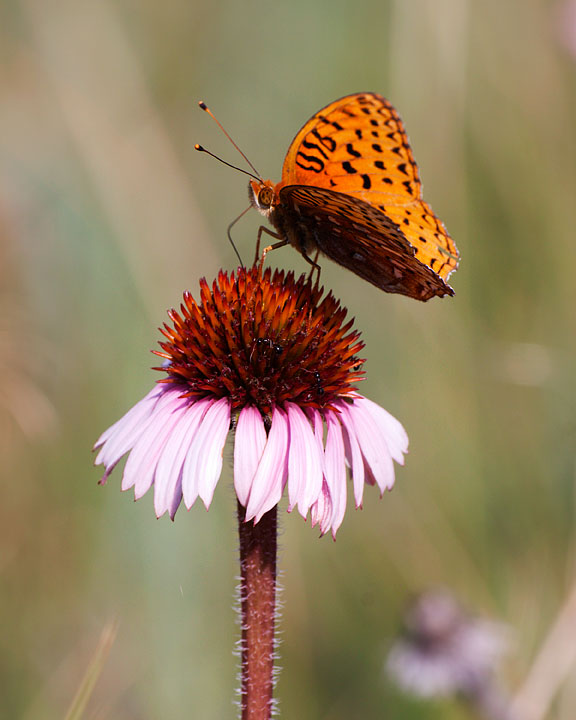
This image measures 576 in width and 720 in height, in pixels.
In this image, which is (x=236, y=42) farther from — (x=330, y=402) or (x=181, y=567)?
(x=330, y=402)

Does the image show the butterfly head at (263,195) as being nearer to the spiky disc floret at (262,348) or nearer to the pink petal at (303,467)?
the spiky disc floret at (262,348)

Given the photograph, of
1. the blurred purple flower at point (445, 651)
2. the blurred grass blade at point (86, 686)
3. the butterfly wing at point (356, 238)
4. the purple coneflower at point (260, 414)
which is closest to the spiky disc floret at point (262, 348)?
the purple coneflower at point (260, 414)

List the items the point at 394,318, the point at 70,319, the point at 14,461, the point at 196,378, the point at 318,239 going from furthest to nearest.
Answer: the point at 394,318 → the point at 70,319 → the point at 14,461 → the point at 318,239 → the point at 196,378

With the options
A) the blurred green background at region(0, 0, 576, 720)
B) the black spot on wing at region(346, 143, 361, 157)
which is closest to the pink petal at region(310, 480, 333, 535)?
the black spot on wing at region(346, 143, 361, 157)

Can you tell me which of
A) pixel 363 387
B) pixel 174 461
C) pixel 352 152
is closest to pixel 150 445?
pixel 174 461

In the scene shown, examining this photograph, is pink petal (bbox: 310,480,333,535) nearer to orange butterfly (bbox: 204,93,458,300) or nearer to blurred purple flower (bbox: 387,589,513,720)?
orange butterfly (bbox: 204,93,458,300)

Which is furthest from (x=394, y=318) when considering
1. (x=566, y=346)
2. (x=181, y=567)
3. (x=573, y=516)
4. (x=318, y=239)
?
(x=318, y=239)

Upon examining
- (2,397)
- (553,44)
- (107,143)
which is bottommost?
(2,397)
